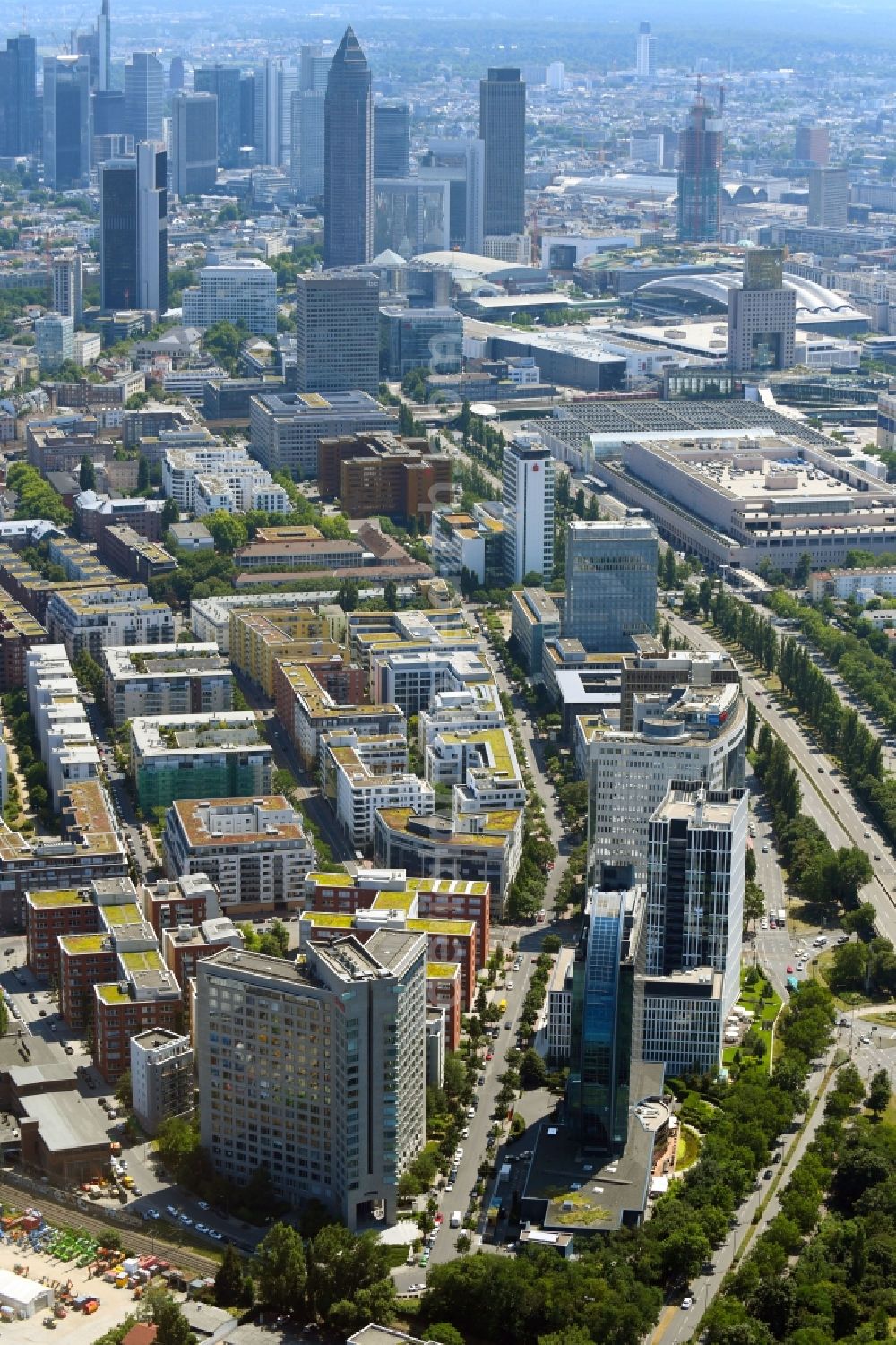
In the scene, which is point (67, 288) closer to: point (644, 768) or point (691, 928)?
point (644, 768)

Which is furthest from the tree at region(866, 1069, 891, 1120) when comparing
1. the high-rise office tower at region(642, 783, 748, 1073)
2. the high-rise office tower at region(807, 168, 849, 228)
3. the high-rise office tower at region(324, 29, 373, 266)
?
the high-rise office tower at region(807, 168, 849, 228)

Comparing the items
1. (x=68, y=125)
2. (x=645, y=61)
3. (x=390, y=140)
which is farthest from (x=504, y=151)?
(x=645, y=61)

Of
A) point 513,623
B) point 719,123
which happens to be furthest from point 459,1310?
point 719,123

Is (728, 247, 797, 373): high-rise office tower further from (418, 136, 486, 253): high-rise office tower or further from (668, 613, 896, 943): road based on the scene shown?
(668, 613, 896, 943): road

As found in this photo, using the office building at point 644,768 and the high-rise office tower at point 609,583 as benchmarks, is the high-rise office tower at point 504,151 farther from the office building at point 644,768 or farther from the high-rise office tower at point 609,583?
the office building at point 644,768

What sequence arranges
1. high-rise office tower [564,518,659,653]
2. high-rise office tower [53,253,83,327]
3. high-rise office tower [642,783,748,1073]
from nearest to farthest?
high-rise office tower [642,783,748,1073]
high-rise office tower [564,518,659,653]
high-rise office tower [53,253,83,327]

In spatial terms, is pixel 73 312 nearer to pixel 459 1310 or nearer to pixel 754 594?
pixel 754 594
